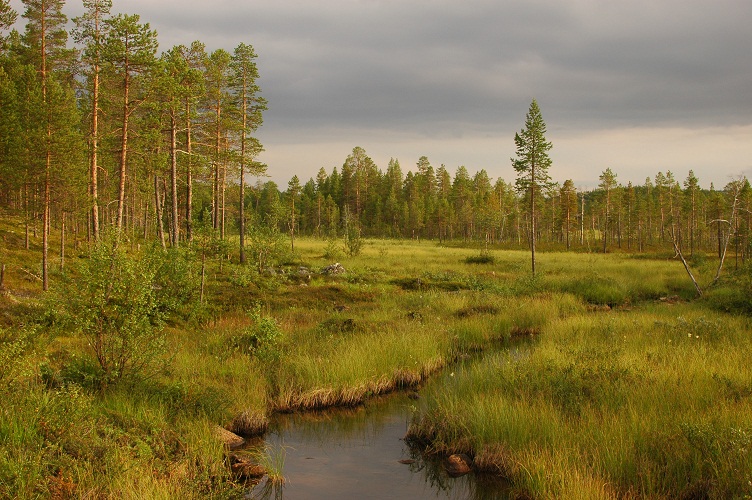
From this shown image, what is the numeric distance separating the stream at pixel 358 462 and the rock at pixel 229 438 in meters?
0.43

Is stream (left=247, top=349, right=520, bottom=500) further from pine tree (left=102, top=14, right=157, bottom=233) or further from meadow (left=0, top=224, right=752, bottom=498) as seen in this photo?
pine tree (left=102, top=14, right=157, bottom=233)

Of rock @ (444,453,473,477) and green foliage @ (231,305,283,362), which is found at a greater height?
green foliage @ (231,305,283,362)

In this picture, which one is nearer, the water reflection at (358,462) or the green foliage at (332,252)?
the water reflection at (358,462)

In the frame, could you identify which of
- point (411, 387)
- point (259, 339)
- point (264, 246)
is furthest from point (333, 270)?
point (411, 387)

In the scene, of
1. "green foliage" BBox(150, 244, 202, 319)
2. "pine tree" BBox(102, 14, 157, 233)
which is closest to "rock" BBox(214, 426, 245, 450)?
"green foliage" BBox(150, 244, 202, 319)

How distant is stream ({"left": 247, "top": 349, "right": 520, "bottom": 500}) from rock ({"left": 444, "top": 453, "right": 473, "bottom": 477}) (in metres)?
0.09

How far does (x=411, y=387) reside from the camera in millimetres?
13461

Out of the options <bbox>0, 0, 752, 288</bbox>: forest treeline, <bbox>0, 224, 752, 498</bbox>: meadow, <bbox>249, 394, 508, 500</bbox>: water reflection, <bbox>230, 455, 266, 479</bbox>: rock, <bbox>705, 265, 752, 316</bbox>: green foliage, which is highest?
<bbox>0, 0, 752, 288</bbox>: forest treeline

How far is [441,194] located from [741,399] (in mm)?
105354

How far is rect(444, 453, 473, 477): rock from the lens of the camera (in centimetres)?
859

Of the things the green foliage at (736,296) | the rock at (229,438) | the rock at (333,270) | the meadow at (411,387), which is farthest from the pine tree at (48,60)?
the green foliage at (736,296)

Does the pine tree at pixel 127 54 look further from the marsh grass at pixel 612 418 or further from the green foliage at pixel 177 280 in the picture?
the marsh grass at pixel 612 418

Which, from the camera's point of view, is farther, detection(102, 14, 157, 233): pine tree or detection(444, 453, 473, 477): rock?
detection(102, 14, 157, 233): pine tree

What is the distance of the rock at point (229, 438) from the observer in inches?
358
